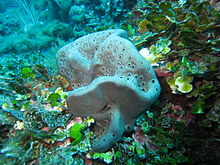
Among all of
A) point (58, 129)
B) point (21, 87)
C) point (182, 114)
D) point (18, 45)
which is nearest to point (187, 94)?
point (182, 114)

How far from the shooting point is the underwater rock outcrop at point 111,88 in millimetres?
1654

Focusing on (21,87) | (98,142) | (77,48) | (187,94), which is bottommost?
(98,142)

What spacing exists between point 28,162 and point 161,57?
2639 mm

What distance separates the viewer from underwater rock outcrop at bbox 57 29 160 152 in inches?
65.1

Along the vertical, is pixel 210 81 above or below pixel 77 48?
below

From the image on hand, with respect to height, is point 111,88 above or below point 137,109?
above

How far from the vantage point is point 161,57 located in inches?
95.3

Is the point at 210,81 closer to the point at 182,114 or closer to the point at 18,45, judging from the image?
the point at 182,114

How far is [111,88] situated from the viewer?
1638mm

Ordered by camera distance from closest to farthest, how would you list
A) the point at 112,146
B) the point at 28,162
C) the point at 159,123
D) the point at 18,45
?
the point at 28,162, the point at 112,146, the point at 159,123, the point at 18,45

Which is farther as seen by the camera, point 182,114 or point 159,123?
point 159,123

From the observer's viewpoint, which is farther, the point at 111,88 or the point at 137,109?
the point at 137,109

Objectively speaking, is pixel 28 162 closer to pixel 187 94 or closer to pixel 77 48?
pixel 77 48

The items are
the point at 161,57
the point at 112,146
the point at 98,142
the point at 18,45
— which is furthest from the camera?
the point at 18,45
